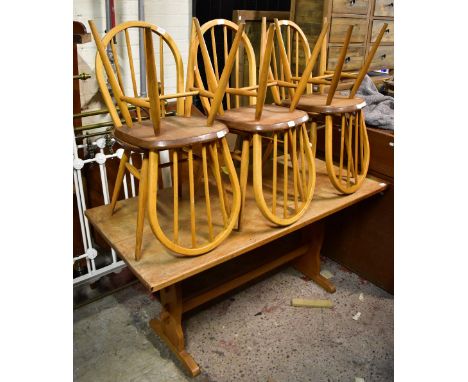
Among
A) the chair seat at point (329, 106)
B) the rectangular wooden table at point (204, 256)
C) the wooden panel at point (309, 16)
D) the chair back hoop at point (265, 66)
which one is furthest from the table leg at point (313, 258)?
the wooden panel at point (309, 16)

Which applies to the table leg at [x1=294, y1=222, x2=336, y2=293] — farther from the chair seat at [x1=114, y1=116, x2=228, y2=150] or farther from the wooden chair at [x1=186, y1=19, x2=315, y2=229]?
the chair seat at [x1=114, y1=116, x2=228, y2=150]

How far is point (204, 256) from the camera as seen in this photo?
4.81 ft

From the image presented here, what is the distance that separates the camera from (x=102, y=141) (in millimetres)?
1968

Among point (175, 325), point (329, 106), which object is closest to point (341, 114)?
point (329, 106)

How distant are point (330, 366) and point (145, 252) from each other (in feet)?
3.08

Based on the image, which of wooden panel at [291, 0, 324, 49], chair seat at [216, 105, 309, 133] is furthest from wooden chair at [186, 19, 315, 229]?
wooden panel at [291, 0, 324, 49]

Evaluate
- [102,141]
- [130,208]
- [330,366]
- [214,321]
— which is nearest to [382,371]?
[330,366]

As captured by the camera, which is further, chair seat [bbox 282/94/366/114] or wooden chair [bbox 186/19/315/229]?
chair seat [bbox 282/94/366/114]

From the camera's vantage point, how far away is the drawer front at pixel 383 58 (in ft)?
9.30

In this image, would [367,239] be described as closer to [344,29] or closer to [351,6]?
[344,29]

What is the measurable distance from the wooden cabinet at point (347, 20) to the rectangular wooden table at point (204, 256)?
746 millimetres

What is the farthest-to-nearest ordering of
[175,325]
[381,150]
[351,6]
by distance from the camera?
[351,6] → [381,150] → [175,325]

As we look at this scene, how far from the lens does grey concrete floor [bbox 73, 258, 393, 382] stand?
67.8 inches

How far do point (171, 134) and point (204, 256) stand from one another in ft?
1.44
